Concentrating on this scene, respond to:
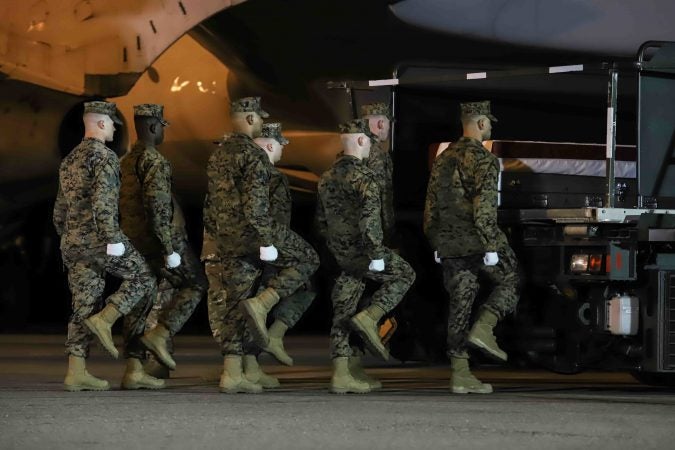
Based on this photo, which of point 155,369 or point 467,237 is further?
point 155,369

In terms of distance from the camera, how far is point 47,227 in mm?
21812

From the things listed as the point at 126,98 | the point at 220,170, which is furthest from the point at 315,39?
the point at 220,170

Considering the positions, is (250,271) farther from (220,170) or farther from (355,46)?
(355,46)

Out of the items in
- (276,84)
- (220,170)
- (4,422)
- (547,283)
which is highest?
(276,84)

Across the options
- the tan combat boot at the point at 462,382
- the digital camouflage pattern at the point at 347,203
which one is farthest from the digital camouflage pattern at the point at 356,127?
the tan combat boot at the point at 462,382

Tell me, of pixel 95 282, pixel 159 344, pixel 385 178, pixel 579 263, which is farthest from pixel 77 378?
pixel 579 263

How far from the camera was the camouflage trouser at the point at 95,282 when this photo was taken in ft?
34.6

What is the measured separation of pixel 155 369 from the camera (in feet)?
38.7

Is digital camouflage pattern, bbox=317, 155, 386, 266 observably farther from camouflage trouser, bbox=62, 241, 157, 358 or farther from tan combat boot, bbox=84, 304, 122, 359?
tan combat boot, bbox=84, 304, 122, 359

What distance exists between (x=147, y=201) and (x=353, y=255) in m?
1.44

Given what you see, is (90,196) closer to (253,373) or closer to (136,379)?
(136,379)

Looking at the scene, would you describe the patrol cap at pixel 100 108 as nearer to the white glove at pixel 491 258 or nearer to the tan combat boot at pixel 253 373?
the tan combat boot at pixel 253 373

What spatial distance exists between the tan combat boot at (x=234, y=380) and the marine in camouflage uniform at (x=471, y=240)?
1320mm

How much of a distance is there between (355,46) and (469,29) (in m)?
1.14
